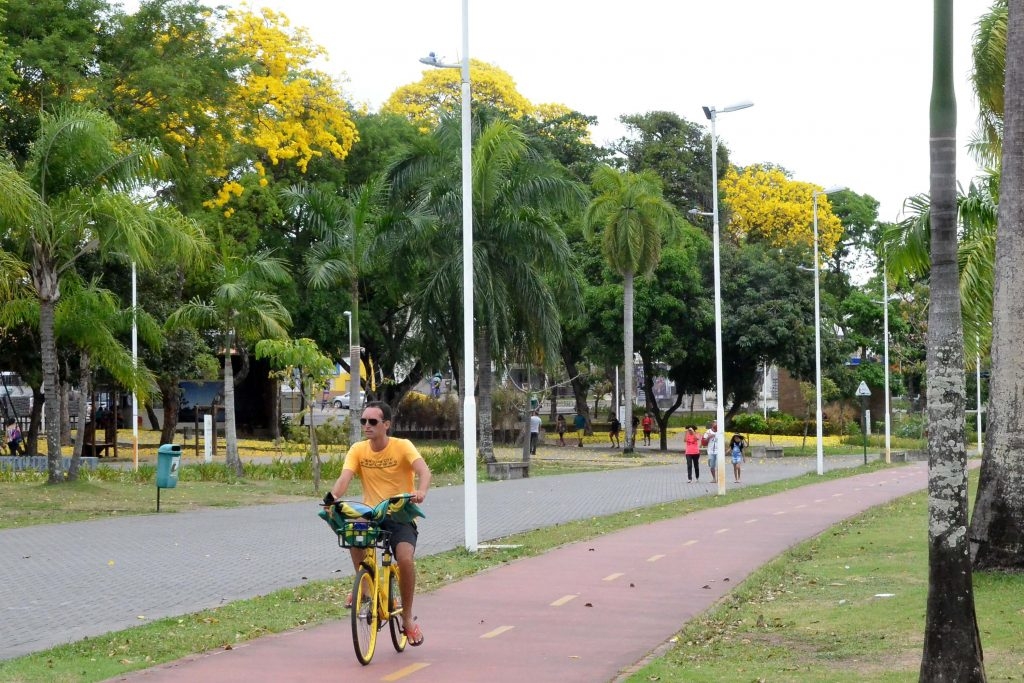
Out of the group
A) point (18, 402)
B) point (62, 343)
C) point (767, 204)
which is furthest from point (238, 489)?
point (767, 204)

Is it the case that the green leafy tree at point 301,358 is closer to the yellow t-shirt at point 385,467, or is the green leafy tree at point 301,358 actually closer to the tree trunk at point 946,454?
the yellow t-shirt at point 385,467

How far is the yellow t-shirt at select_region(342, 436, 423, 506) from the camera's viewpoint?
9.08m

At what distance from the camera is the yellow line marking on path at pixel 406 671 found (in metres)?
8.30

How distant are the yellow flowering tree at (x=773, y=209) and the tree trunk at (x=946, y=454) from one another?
197 feet

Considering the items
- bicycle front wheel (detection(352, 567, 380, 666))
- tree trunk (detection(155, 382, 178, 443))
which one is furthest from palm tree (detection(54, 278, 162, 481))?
bicycle front wheel (detection(352, 567, 380, 666))

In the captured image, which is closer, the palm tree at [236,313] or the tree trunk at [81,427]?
the tree trunk at [81,427]

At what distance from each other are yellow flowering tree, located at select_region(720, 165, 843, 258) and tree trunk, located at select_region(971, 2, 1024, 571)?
55.4 m

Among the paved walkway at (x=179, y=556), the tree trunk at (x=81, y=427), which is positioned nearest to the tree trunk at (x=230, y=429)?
the tree trunk at (x=81, y=427)

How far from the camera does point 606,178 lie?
46.6 meters

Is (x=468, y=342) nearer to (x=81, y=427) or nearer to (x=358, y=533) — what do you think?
(x=358, y=533)

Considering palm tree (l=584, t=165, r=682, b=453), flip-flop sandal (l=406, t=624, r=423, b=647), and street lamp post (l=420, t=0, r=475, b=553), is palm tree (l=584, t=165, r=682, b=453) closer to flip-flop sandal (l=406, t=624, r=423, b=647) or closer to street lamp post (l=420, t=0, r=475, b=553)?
street lamp post (l=420, t=0, r=475, b=553)

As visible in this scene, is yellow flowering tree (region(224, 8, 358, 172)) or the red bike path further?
yellow flowering tree (region(224, 8, 358, 172))

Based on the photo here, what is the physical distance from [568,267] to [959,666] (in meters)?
30.4

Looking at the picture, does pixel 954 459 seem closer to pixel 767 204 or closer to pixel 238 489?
pixel 238 489
